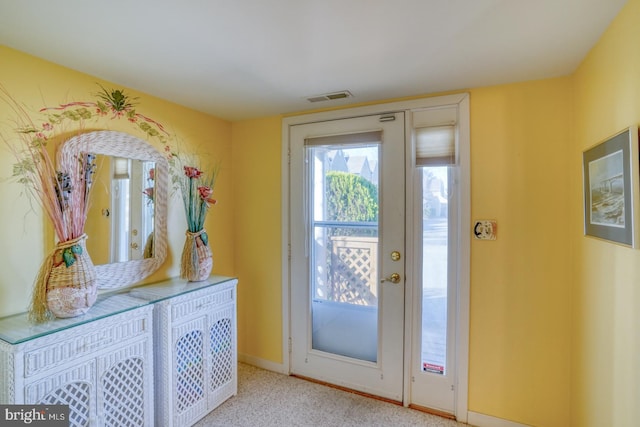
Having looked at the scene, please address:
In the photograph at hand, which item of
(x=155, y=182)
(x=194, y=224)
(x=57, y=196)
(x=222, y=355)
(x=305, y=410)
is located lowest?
(x=305, y=410)

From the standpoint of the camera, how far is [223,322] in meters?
2.32

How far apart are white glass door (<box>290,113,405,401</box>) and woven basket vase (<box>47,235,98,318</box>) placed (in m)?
1.47

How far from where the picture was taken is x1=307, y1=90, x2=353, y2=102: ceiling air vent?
7.21 feet

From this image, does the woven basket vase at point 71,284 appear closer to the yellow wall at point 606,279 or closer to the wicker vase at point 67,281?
the wicker vase at point 67,281

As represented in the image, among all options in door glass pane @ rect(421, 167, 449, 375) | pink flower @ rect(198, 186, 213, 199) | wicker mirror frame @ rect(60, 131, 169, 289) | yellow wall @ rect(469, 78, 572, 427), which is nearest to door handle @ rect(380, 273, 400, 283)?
door glass pane @ rect(421, 167, 449, 375)

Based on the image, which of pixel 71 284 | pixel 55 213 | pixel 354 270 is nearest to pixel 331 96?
pixel 354 270

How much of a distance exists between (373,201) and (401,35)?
1205 millimetres

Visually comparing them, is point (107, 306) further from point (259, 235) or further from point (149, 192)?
point (259, 235)

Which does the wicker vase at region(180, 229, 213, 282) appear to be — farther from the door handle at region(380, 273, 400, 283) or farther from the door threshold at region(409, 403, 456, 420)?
the door threshold at region(409, 403, 456, 420)

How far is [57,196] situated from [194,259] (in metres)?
0.90

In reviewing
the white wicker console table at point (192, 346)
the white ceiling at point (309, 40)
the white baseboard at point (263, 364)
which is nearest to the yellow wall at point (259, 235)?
the white baseboard at point (263, 364)

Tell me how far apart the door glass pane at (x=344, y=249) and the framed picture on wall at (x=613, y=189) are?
125 cm

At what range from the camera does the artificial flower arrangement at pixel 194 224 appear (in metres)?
2.25

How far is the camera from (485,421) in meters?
2.04
